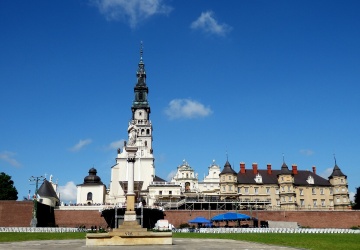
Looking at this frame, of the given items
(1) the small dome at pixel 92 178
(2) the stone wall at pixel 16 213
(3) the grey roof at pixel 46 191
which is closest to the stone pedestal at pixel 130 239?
(2) the stone wall at pixel 16 213

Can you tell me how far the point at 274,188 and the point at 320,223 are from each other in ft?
72.2

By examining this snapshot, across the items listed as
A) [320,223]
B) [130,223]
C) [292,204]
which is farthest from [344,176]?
[130,223]

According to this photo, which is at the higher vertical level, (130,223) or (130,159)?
(130,159)

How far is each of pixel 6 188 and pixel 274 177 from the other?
194ft

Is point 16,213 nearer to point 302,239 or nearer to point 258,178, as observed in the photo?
point 302,239

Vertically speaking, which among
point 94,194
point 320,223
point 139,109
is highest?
point 139,109

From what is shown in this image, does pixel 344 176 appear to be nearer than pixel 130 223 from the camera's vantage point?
No

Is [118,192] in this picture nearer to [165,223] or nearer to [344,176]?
[165,223]

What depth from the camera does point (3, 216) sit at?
58.4 meters

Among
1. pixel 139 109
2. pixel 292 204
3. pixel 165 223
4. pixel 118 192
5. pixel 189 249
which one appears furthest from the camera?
pixel 139 109

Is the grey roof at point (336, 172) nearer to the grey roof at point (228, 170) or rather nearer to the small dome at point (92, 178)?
the grey roof at point (228, 170)

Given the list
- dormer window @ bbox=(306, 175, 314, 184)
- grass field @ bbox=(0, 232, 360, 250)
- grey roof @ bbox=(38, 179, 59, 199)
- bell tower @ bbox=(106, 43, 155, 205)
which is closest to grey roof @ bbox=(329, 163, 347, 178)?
dormer window @ bbox=(306, 175, 314, 184)

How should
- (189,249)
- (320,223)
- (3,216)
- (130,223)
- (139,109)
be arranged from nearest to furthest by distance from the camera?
(189,249)
(130,223)
(3,216)
(320,223)
(139,109)

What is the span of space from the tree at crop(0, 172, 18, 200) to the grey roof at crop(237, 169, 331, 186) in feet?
162
